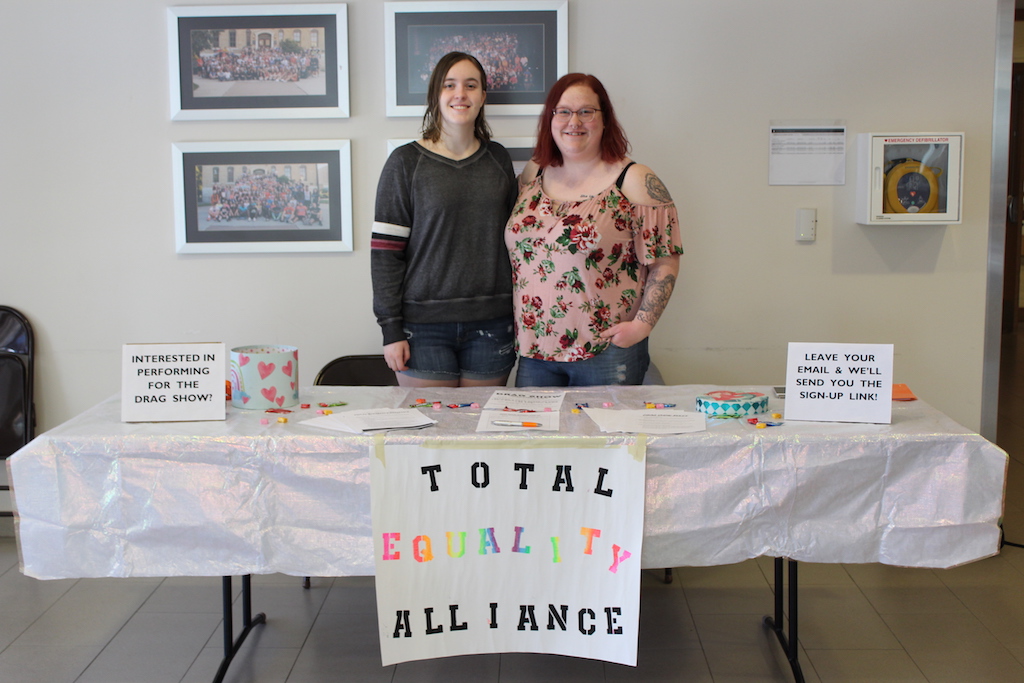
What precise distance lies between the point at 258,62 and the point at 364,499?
1.76 meters

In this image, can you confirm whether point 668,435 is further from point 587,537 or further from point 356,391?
point 356,391

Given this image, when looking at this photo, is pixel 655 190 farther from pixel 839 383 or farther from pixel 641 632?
pixel 641 632

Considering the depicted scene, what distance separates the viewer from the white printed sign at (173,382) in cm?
187

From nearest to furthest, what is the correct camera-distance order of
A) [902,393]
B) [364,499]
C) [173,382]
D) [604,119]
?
[364,499], [173,382], [902,393], [604,119]

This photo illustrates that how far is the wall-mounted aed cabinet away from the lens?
279cm

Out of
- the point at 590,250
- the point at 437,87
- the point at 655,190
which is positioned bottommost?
the point at 590,250

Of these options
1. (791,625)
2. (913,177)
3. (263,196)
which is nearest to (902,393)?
(791,625)

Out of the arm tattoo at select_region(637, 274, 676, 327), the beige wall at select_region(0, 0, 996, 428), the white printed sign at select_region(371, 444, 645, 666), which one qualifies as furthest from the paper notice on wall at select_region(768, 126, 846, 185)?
the white printed sign at select_region(371, 444, 645, 666)

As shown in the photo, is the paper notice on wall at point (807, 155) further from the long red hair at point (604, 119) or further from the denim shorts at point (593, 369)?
the denim shorts at point (593, 369)

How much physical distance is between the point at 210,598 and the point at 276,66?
1710 millimetres

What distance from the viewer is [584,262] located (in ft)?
7.19

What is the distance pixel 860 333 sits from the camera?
2.97 metres

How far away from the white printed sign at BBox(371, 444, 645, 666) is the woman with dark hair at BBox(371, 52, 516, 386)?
0.72 metres

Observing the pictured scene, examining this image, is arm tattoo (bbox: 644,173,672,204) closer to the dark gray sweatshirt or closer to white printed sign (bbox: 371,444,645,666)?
the dark gray sweatshirt
